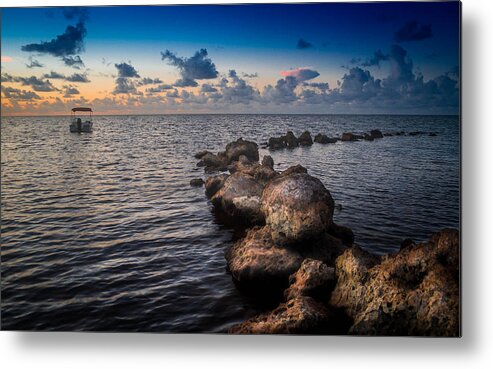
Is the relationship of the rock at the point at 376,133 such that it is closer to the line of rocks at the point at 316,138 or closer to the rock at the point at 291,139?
the line of rocks at the point at 316,138

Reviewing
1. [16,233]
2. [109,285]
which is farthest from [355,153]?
[16,233]

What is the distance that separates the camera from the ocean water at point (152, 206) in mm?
6402

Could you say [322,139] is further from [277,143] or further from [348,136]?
[277,143]

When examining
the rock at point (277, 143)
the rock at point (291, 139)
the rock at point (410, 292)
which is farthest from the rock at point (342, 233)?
the rock at point (277, 143)

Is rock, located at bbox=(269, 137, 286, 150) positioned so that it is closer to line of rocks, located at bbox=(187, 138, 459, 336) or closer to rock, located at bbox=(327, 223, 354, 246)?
line of rocks, located at bbox=(187, 138, 459, 336)

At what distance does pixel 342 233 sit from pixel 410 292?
1687 mm

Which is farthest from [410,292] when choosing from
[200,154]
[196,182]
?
[196,182]

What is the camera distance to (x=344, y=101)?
716 cm

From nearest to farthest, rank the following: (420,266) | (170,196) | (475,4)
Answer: (420,266) < (475,4) < (170,196)

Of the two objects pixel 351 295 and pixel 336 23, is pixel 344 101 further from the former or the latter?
pixel 351 295

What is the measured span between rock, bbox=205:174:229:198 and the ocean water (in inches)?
9.5

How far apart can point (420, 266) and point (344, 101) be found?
2.92 metres

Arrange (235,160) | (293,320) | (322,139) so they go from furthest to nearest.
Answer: (235,160), (322,139), (293,320)

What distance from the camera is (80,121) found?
23.9ft
